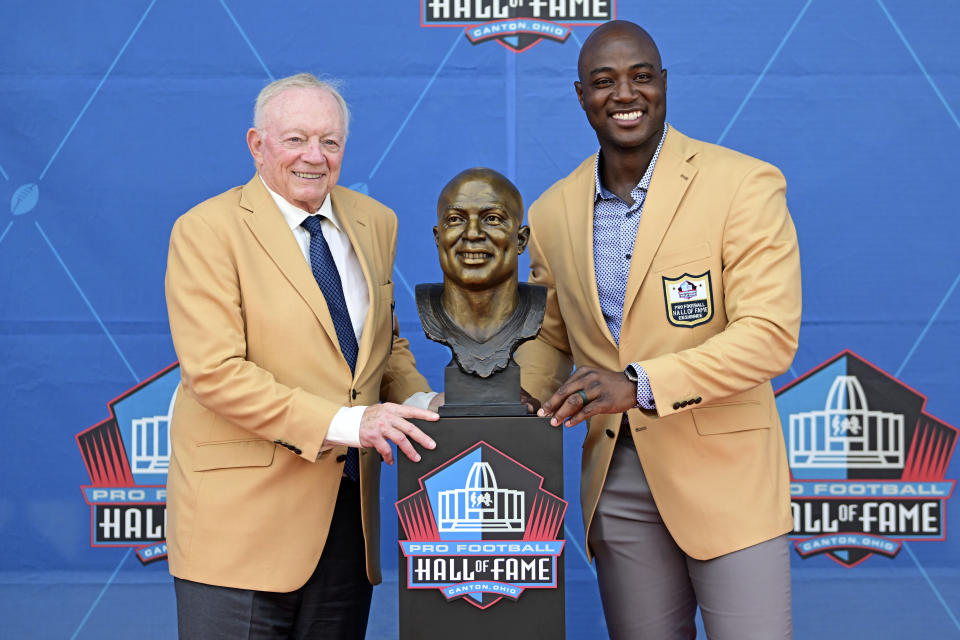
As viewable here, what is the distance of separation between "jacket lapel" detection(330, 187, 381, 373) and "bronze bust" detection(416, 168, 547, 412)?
13 centimetres

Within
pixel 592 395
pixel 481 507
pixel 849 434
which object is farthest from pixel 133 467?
pixel 849 434

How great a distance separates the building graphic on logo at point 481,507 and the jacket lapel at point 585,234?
0.49 metres

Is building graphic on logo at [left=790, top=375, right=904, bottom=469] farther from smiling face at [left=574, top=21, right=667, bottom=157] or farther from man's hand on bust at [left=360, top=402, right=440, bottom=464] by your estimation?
man's hand on bust at [left=360, top=402, right=440, bottom=464]

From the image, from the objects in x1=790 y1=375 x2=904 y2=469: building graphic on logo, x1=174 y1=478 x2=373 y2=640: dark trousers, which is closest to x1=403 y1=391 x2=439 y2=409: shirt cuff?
x1=174 y1=478 x2=373 y2=640: dark trousers

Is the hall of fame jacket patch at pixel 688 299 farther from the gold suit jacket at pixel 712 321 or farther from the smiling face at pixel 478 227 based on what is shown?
the smiling face at pixel 478 227

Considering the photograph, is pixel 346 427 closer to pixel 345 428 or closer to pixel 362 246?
pixel 345 428

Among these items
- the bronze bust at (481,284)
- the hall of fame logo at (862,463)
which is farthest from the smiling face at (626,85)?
the hall of fame logo at (862,463)

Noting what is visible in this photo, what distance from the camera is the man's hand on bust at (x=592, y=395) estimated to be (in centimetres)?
203

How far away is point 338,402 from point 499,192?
2.10ft

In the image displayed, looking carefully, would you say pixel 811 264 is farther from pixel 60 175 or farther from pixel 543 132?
pixel 60 175

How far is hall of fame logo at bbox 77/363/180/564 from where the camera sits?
11.4 feet

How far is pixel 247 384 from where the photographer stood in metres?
2.11

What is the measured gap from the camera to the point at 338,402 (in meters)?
2.26

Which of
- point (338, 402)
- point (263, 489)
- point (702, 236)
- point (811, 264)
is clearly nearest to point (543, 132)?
point (811, 264)
